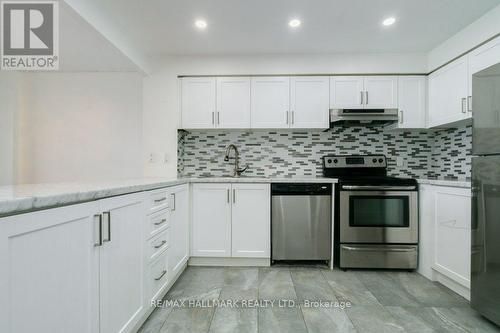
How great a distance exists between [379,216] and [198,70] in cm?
261

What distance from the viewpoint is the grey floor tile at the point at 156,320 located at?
1.58 metres

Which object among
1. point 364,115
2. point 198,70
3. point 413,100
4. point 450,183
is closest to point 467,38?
point 413,100

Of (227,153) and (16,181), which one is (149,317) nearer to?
(227,153)

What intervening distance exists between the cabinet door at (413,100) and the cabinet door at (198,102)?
223 cm

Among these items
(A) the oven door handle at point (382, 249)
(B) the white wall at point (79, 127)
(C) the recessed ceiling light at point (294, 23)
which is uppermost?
(C) the recessed ceiling light at point (294, 23)

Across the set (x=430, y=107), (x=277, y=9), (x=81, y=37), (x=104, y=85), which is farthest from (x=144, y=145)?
(x=430, y=107)

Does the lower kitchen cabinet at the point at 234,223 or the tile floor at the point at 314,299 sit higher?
the lower kitchen cabinet at the point at 234,223

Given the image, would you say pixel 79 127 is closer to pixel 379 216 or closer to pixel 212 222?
pixel 212 222

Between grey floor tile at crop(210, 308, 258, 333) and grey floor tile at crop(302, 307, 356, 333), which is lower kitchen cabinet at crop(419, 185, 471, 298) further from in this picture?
grey floor tile at crop(210, 308, 258, 333)

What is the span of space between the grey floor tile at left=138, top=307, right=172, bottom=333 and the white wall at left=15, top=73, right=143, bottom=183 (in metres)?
1.76

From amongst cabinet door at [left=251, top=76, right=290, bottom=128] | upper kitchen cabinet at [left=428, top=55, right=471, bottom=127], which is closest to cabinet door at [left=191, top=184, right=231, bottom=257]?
cabinet door at [left=251, top=76, right=290, bottom=128]

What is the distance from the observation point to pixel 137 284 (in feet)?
4.82

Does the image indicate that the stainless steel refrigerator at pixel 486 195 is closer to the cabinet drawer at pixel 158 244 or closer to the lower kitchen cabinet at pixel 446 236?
the lower kitchen cabinet at pixel 446 236

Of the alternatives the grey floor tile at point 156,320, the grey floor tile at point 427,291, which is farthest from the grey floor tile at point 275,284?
the grey floor tile at point 427,291
